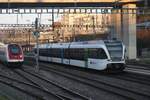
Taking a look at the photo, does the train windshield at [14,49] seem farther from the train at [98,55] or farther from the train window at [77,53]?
the train window at [77,53]

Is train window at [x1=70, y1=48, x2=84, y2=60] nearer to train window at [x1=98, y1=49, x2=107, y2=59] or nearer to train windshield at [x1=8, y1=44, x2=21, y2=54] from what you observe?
train window at [x1=98, y1=49, x2=107, y2=59]

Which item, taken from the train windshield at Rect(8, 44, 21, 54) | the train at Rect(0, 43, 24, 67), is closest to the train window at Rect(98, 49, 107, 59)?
the train at Rect(0, 43, 24, 67)

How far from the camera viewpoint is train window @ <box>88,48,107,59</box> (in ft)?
106

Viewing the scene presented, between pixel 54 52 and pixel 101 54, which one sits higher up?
pixel 101 54

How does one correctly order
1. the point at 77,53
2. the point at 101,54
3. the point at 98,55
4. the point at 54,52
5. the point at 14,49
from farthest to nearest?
the point at 54,52 < the point at 14,49 < the point at 77,53 < the point at 98,55 < the point at 101,54

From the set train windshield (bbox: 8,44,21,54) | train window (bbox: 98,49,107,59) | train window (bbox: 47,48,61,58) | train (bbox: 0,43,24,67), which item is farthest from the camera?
Answer: train window (bbox: 47,48,61,58)

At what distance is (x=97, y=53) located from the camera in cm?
3303

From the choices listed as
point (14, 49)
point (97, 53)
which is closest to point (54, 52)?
point (14, 49)

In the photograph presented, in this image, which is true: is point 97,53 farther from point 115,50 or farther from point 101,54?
point 115,50

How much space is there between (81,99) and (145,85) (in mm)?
7334

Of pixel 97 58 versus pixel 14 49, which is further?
pixel 14 49

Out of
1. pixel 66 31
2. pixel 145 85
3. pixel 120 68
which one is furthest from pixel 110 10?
pixel 66 31

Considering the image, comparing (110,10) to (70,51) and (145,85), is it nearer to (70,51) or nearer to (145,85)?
(70,51)

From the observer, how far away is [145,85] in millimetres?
25172
